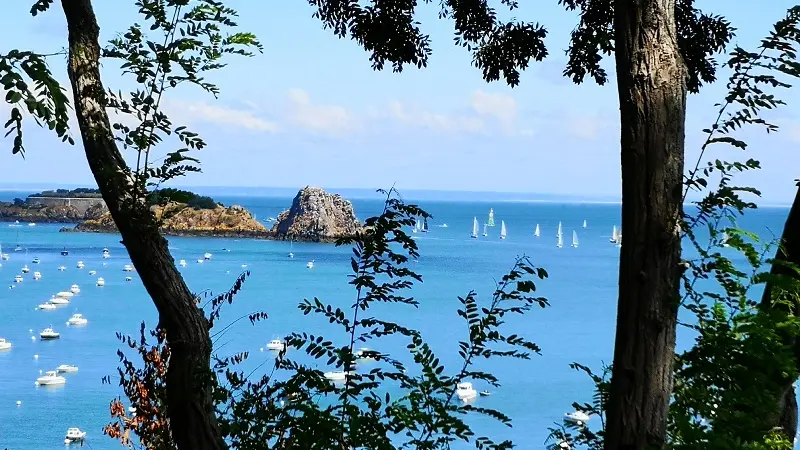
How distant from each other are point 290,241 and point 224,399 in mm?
56770

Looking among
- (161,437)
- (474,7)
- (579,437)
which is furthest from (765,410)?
(474,7)

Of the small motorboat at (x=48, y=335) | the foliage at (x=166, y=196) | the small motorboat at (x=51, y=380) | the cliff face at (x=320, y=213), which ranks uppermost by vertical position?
the foliage at (x=166, y=196)

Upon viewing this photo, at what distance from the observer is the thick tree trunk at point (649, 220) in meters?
1.81

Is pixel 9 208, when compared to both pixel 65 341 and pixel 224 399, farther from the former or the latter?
pixel 224 399

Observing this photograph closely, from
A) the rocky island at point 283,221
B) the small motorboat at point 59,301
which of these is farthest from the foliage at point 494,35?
the rocky island at point 283,221

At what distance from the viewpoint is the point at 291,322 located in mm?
24984

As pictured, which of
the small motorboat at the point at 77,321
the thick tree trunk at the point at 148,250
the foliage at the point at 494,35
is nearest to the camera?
the thick tree trunk at the point at 148,250

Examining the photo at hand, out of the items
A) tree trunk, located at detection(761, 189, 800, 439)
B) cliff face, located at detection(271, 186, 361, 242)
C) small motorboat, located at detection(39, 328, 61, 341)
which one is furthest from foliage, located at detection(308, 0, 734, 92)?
cliff face, located at detection(271, 186, 361, 242)

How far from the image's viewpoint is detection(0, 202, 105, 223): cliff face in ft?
251

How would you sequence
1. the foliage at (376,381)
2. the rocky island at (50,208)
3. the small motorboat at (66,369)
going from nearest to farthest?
the foliage at (376,381)
the small motorboat at (66,369)
the rocky island at (50,208)

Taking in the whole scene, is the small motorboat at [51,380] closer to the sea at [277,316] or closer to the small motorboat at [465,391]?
the sea at [277,316]

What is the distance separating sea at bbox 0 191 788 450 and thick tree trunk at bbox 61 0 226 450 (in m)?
0.57

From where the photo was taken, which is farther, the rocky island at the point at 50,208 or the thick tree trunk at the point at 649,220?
the rocky island at the point at 50,208

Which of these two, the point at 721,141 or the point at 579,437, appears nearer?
the point at 721,141
